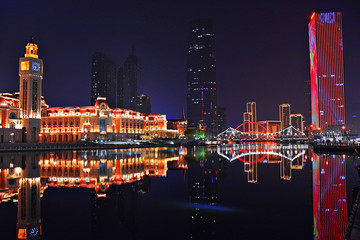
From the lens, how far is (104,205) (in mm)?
11273

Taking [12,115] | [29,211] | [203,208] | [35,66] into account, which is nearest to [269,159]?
[203,208]

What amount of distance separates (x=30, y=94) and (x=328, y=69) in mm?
143856

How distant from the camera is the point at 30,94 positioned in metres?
71.6

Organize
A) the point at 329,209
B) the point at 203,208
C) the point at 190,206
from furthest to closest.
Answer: the point at 190,206
the point at 203,208
the point at 329,209

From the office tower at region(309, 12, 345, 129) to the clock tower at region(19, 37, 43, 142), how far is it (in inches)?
5283

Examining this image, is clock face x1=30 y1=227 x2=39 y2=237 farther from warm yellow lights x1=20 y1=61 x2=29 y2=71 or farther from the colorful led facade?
warm yellow lights x1=20 y1=61 x2=29 y2=71

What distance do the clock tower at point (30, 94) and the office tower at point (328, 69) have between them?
5283 inches

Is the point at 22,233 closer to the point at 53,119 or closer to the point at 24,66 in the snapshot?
the point at 24,66

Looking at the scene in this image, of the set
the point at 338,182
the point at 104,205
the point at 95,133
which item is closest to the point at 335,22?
the point at 95,133

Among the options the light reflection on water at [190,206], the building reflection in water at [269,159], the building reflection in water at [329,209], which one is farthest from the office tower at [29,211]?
the building reflection in water at [269,159]

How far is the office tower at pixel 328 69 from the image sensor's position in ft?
506

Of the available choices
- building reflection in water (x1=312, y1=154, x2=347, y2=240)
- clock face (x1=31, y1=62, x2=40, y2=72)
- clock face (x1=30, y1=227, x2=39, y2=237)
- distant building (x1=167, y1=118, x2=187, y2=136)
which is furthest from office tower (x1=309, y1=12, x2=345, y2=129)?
clock face (x1=30, y1=227, x2=39, y2=237)

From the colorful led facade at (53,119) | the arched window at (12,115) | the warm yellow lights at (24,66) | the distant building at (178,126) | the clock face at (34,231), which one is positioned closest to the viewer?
the clock face at (34,231)

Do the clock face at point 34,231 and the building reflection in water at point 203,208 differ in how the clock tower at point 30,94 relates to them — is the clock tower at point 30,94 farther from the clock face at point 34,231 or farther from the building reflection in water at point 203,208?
the clock face at point 34,231
